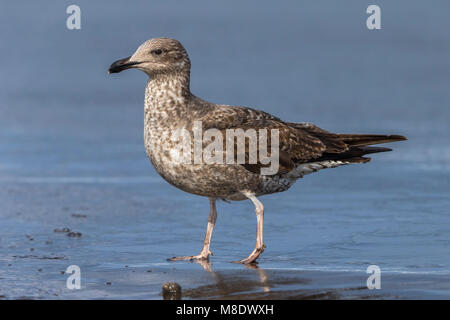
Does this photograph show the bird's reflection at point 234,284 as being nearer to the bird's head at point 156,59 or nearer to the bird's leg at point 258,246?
the bird's leg at point 258,246

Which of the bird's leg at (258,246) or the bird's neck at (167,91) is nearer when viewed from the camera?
the bird's leg at (258,246)

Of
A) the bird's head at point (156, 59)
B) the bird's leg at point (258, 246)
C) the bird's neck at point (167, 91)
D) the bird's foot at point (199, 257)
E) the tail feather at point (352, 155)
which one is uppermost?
the bird's head at point (156, 59)

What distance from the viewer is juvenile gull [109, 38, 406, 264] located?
8.62 m

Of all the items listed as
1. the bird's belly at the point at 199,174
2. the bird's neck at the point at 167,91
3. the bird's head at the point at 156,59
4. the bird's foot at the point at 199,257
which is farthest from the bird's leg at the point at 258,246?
the bird's head at the point at 156,59

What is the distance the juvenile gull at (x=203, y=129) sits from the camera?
8.62 metres

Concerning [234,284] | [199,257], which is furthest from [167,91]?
[234,284]

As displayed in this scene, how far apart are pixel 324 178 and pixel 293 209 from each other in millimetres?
2513

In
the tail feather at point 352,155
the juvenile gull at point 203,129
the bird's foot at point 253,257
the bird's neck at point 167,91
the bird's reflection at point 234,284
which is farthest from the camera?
the tail feather at point 352,155

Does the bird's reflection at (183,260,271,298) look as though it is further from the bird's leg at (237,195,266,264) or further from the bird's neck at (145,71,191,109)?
the bird's neck at (145,71,191,109)

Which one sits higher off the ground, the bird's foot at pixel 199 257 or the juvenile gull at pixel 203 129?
the juvenile gull at pixel 203 129

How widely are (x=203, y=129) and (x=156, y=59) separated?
92cm

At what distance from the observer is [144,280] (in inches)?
301

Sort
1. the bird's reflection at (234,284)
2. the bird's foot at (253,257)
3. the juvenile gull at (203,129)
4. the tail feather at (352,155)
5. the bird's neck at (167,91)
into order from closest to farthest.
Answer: the bird's reflection at (234,284), the bird's foot at (253,257), the juvenile gull at (203,129), the bird's neck at (167,91), the tail feather at (352,155)

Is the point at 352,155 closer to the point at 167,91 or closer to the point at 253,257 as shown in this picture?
the point at 253,257
